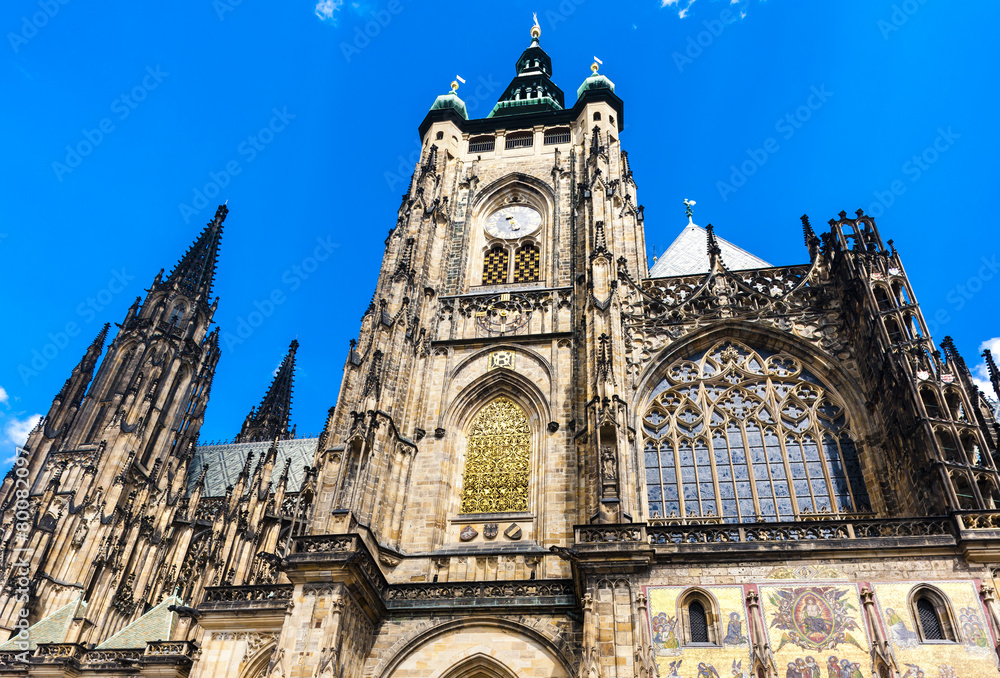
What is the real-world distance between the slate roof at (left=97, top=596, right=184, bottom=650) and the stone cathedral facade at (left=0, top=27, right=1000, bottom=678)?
135 mm

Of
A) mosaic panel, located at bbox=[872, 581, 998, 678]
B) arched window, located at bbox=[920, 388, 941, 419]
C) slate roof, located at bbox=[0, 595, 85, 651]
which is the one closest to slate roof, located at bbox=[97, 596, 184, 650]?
slate roof, located at bbox=[0, 595, 85, 651]

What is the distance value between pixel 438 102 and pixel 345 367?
13.4 metres

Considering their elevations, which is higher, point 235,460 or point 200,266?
point 200,266

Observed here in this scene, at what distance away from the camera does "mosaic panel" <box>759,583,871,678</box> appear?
12.5 meters

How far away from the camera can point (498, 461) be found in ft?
62.9

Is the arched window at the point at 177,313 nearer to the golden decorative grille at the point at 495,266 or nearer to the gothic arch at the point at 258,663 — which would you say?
the golden decorative grille at the point at 495,266

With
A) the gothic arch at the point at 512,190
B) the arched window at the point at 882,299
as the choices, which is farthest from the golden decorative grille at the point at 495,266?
the arched window at the point at 882,299

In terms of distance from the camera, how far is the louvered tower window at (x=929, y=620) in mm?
12695

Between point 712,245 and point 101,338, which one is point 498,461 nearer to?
point 712,245

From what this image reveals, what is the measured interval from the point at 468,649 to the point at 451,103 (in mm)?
21007

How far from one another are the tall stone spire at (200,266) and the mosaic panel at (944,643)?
135 ft

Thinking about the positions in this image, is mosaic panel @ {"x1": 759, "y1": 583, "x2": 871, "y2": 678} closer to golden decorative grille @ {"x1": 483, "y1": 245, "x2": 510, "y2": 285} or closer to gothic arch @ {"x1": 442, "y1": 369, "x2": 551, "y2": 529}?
gothic arch @ {"x1": 442, "y1": 369, "x2": 551, "y2": 529}

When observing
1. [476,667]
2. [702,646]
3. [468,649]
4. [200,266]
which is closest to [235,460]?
[200,266]

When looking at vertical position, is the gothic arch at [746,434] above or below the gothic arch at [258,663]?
above
